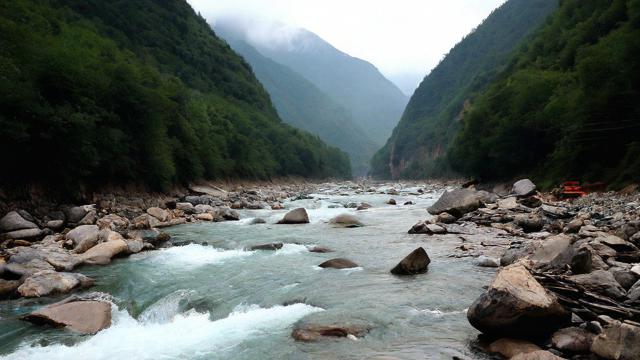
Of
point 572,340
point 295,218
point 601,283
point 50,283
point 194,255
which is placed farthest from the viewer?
point 295,218

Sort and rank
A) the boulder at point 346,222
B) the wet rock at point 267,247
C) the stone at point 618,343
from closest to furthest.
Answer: the stone at point 618,343
the wet rock at point 267,247
the boulder at point 346,222

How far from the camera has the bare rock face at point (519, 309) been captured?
21.5 ft

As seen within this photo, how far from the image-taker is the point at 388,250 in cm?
1634

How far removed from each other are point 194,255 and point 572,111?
1235 inches

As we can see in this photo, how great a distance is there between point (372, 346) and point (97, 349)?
5.22 metres

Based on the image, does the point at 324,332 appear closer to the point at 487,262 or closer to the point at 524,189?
the point at 487,262

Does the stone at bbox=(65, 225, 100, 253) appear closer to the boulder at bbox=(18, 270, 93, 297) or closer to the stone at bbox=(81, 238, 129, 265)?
the stone at bbox=(81, 238, 129, 265)

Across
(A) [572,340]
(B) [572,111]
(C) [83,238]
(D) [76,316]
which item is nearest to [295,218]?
(C) [83,238]

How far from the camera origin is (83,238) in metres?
16.2

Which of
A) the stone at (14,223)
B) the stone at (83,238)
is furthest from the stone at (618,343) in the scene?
the stone at (14,223)

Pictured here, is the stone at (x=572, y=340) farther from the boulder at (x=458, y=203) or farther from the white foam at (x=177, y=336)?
the boulder at (x=458, y=203)

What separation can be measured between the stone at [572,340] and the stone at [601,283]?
148 cm

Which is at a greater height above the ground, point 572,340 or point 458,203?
point 572,340

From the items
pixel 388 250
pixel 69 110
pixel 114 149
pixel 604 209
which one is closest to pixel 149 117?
pixel 114 149
